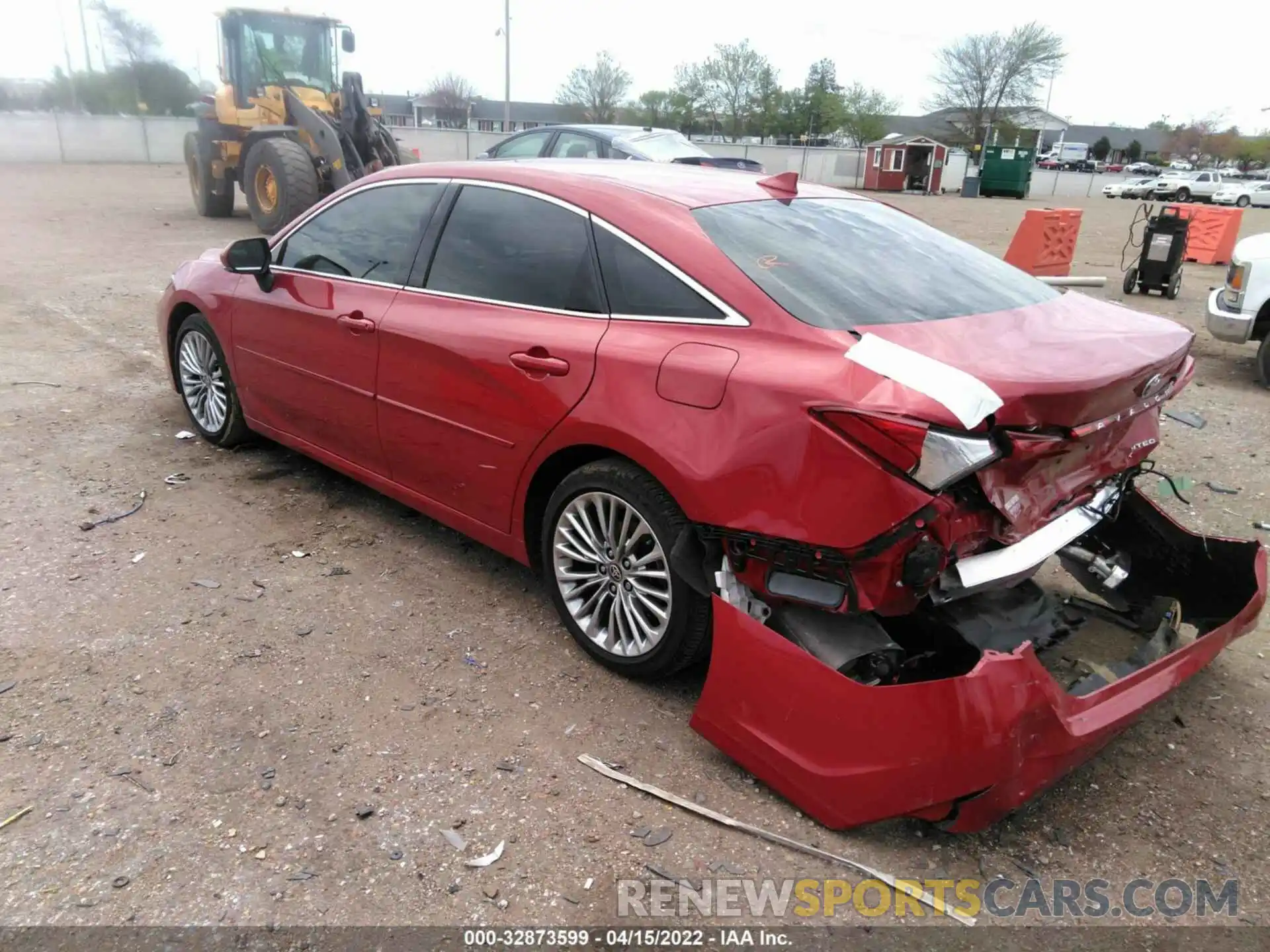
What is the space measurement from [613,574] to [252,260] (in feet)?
8.56

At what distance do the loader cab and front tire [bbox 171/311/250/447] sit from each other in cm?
1103

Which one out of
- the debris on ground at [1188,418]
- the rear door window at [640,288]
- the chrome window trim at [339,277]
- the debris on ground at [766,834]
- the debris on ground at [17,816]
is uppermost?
the rear door window at [640,288]

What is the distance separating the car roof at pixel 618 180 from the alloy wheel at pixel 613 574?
109 cm

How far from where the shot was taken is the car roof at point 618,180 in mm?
3188

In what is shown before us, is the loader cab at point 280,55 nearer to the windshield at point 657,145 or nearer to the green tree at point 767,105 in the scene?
the windshield at point 657,145

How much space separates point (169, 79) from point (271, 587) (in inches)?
1984

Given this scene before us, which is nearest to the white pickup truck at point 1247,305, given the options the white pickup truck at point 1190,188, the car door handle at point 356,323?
the car door handle at point 356,323

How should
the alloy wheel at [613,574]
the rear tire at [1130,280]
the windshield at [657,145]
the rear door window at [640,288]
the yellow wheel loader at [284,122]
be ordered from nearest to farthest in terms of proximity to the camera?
the rear door window at [640,288]
the alloy wheel at [613,574]
the windshield at [657,145]
the rear tire at [1130,280]
the yellow wheel loader at [284,122]

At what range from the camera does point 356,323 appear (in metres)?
3.82

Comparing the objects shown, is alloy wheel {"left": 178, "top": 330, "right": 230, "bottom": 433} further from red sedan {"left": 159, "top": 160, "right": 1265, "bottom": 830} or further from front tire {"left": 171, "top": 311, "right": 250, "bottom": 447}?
red sedan {"left": 159, "top": 160, "right": 1265, "bottom": 830}

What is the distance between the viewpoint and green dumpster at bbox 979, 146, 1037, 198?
1518 inches

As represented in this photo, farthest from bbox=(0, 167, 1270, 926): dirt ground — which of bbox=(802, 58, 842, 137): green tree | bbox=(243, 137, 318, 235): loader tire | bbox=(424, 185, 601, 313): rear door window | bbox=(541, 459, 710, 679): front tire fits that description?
bbox=(802, 58, 842, 137): green tree

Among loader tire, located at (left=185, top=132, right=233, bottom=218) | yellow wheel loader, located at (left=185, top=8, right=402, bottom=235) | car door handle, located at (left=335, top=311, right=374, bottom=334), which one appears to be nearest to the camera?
car door handle, located at (left=335, top=311, right=374, bottom=334)

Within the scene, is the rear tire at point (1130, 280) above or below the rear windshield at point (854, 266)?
below
